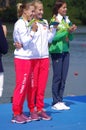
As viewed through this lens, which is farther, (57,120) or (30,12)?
(57,120)

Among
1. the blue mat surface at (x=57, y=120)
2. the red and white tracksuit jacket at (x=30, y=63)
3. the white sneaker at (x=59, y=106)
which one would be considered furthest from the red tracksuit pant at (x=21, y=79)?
the white sneaker at (x=59, y=106)

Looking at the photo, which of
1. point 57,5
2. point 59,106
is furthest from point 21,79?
point 57,5

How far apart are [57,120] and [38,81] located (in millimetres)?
654

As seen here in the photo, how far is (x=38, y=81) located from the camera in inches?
298

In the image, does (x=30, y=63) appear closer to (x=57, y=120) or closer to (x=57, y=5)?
(x=57, y=120)

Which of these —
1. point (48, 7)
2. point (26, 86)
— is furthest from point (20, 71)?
point (48, 7)

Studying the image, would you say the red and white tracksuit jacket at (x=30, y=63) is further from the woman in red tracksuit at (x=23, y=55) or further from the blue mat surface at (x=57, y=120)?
the blue mat surface at (x=57, y=120)

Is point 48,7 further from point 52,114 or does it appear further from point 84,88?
point 52,114

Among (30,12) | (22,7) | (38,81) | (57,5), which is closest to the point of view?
(30,12)

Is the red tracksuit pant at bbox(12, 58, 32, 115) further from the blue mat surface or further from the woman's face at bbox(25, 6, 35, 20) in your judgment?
the woman's face at bbox(25, 6, 35, 20)

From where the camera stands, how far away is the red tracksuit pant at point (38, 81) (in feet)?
24.5

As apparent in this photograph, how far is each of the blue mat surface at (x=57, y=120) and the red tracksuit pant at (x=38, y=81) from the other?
0.33 metres

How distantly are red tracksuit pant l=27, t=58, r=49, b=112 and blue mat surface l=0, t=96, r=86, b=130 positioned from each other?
0.33m

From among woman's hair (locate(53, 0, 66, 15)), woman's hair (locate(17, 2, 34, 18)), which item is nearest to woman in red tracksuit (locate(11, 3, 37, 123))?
woman's hair (locate(17, 2, 34, 18))
